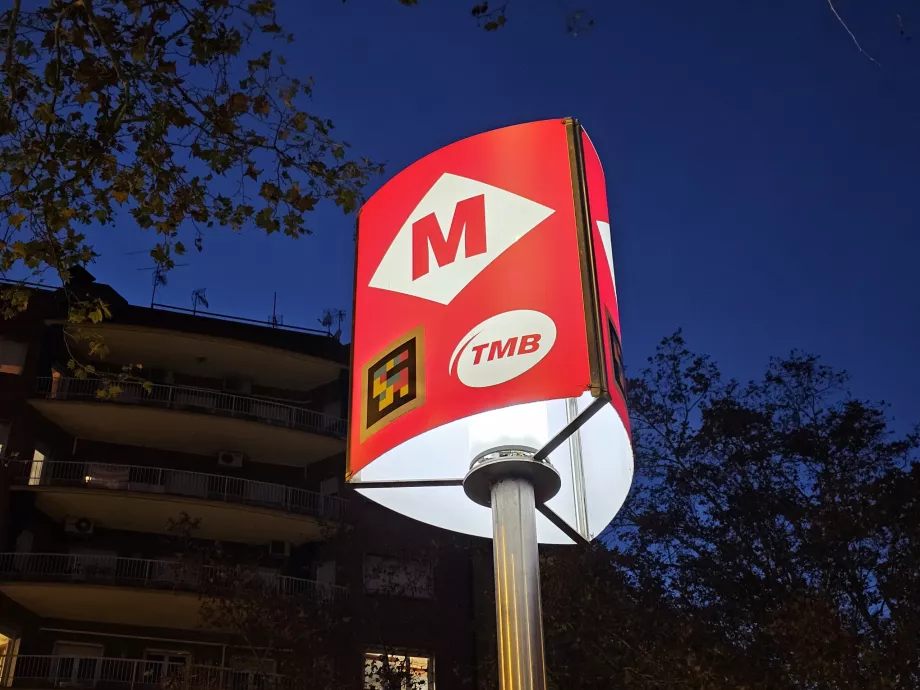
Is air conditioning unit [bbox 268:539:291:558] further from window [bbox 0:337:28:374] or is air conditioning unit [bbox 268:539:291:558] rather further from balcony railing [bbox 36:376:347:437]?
window [bbox 0:337:28:374]

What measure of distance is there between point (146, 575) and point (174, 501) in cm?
194

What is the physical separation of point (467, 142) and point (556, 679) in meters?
16.9

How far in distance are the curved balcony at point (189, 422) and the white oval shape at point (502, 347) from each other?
76.0 feet

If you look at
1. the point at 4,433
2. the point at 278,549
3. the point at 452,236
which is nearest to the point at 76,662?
the point at 278,549

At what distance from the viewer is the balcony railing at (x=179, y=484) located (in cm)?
2402

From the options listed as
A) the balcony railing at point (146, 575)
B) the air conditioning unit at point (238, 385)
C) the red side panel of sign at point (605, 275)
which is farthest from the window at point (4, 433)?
the red side panel of sign at point (605, 275)

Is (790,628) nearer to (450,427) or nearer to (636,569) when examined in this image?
(636,569)

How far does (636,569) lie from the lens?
22750 millimetres

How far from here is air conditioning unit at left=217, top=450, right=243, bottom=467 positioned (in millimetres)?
26609

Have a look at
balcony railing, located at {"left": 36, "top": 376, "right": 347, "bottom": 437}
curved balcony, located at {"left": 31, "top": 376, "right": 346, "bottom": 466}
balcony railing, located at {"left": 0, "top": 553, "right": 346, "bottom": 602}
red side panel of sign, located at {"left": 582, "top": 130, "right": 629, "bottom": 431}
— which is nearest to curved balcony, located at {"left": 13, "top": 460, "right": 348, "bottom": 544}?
curved balcony, located at {"left": 31, "top": 376, "right": 346, "bottom": 466}

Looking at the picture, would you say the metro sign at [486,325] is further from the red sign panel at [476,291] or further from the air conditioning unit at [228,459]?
the air conditioning unit at [228,459]

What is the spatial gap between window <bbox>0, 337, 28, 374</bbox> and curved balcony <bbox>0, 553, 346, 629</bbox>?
5.24m

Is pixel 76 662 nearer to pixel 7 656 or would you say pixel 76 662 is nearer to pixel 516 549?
pixel 7 656

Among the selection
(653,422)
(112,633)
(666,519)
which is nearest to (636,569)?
(666,519)
